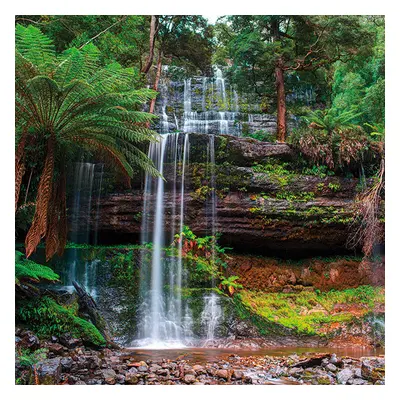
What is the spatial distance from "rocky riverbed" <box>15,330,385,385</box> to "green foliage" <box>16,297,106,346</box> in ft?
0.44

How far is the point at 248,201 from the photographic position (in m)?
7.14

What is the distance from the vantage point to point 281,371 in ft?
13.5

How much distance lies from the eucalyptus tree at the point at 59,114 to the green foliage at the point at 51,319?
23.4 inches

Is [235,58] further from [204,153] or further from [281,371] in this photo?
[281,371]

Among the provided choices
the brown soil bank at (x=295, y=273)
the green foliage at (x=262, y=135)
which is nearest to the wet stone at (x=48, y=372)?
the brown soil bank at (x=295, y=273)

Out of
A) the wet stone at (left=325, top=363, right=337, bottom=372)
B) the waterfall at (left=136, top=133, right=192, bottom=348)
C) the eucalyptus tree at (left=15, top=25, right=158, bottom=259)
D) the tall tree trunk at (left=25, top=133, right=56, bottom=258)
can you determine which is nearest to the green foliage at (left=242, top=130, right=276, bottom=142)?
the waterfall at (left=136, top=133, right=192, bottom=348)

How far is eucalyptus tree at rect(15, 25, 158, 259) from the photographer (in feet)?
13.3

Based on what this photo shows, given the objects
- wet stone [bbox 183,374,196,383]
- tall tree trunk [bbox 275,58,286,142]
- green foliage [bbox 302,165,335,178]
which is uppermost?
tall tree trunk [bbox 275,58,286,142]

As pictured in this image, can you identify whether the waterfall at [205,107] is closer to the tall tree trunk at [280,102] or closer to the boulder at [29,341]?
the tall tree trunk at [280,102]

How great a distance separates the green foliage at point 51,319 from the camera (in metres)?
4.33

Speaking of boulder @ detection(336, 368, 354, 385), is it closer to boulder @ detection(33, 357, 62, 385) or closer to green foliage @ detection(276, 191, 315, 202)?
boulder @ detection(33, 357, 62, 385)
